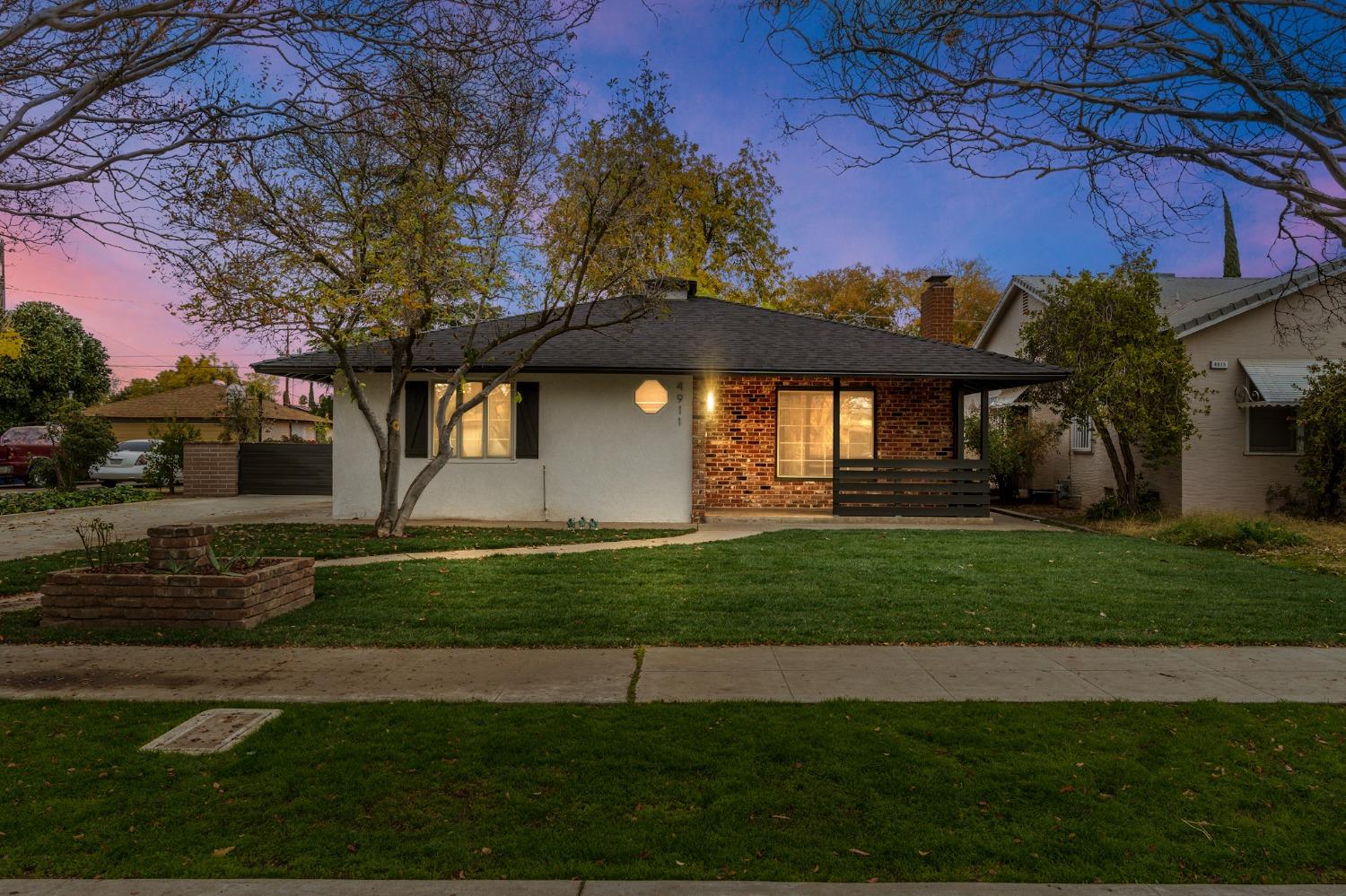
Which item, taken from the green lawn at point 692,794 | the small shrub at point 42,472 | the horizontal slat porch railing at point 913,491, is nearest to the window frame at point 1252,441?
the horizontal slat porch railing at point 913,491

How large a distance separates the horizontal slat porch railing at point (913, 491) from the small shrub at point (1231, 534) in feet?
9.69

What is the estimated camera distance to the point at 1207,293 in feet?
68.6

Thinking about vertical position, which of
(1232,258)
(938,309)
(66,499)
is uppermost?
(1232,258)

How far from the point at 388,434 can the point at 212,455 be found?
10579mm

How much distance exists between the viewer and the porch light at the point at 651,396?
45.2ft

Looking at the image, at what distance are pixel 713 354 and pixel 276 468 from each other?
12.7 metres

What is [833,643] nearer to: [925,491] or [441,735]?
[441,735]

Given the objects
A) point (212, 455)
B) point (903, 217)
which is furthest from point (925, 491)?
point (212, 455)

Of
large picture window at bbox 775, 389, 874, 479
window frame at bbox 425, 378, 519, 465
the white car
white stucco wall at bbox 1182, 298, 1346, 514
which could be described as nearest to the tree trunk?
white stucco wall at bbox 1182, 298, 1346, 514

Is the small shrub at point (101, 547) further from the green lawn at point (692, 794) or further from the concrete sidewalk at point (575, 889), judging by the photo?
the concrete sidewalk at point (575, 889)

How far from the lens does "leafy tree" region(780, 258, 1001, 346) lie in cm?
3616

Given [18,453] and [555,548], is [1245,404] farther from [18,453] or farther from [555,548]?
[18,453]

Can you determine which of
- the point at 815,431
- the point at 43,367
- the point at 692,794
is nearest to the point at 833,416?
the point at 815,431

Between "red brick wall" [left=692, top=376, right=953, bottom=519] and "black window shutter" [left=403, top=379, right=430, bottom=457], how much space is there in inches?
210
